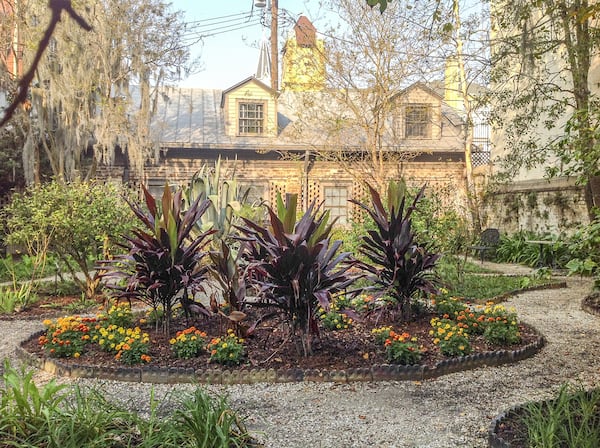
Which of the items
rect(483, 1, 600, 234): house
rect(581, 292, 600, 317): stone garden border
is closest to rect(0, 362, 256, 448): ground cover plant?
rect(581, 292, 600, 317): stone garden border

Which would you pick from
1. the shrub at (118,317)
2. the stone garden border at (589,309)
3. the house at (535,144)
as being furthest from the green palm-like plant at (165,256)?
the house at (535,144)

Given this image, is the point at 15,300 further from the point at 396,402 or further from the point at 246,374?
the point at 396,402

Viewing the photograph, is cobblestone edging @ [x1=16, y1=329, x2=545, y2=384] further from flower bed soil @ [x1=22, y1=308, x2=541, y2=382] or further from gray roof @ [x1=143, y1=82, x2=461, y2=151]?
gray roof @ [x1=143, y1=82, x2=461, y2=151]

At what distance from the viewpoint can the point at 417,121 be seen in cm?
1582

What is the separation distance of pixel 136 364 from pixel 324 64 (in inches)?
445

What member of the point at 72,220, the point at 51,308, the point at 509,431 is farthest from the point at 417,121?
the point at 509,431

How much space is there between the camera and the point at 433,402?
3.43m

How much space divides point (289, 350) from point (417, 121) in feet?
41.6

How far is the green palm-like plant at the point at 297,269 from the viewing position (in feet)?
13.4

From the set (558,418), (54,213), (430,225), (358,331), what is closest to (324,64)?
(430,225)

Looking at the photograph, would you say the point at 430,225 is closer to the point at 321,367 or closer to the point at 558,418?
the point at 321,367

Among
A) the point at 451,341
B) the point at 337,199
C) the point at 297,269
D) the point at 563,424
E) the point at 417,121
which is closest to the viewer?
the point at 563,424

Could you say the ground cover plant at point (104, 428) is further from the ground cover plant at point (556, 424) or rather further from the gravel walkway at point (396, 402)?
the ground cover plant at point (556, 424)

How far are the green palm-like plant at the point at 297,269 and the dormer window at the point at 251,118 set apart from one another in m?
12.7
